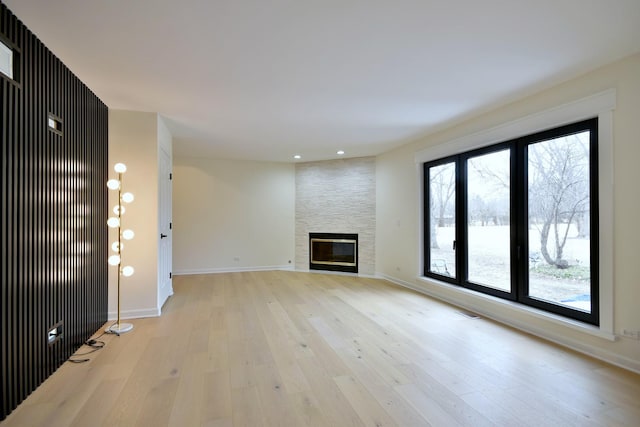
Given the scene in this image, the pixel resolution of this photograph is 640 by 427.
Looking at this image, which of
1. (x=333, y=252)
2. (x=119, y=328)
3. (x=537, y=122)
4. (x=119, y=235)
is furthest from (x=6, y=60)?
(x=333, y=252)

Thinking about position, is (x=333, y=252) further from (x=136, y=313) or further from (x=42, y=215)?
(x=42, y=215)

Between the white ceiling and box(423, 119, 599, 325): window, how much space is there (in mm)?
693

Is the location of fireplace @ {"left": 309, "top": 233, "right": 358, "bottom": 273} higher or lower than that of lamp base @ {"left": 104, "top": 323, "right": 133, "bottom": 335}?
higher

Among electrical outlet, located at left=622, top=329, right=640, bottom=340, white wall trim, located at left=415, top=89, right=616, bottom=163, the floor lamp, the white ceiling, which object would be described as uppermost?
the white ceiling

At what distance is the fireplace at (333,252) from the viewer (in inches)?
274

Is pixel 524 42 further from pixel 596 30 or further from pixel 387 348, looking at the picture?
pixel 387 348

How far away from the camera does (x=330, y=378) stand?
2.47 meters

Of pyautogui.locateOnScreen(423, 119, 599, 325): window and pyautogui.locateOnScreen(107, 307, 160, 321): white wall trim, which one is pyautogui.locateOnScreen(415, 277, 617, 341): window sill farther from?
pyautogui.locateOnScreen(107, 307, 160, 321): white wall trim

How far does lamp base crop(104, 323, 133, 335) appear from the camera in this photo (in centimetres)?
342

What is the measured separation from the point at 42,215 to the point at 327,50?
8.54 feet

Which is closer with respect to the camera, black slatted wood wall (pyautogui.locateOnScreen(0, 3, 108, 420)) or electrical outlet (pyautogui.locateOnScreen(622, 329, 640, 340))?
black slatted wood wall (pyautogui.locateOnScreen(0, 3, 108, 420))

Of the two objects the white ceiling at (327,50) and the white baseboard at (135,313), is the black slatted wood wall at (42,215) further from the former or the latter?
the white baseboard at (135,313)

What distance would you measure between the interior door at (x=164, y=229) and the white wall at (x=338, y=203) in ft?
10.4

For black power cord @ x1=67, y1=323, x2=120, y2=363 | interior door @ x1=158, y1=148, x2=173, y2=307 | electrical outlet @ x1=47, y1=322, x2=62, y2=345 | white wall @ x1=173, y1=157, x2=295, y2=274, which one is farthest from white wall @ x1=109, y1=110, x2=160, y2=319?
white wall @ x1=173, y1=157, x2=295, y2=274
